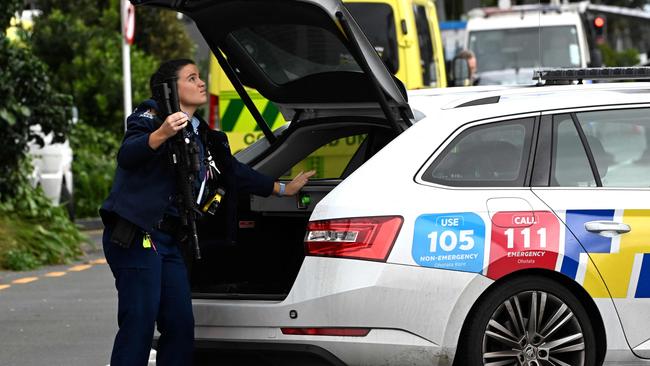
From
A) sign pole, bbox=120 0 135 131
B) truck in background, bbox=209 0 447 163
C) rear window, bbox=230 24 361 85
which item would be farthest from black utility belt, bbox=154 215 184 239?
sign pole, bbox=120 0 135 131

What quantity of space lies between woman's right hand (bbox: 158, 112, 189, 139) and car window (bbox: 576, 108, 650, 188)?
171 centimetres

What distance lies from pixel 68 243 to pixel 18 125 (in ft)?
4.62

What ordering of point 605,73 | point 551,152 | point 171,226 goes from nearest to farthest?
point 551,152 < point 171,226 < point 605,73

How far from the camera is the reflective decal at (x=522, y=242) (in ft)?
22.5

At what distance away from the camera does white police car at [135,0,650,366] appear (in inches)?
268

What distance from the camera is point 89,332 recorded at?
10844 mm

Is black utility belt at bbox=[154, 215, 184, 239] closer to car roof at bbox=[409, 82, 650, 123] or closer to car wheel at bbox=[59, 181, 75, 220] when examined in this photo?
car roof at bbox=[409, 82, 650, 123]

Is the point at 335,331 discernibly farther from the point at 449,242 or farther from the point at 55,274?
the point at 55,274

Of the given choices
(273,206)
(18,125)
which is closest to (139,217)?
(273,206)

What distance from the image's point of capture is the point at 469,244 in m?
6.83

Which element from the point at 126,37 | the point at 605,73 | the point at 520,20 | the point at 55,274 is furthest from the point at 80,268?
the point at 520,20

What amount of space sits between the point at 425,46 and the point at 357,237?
10.9 metres

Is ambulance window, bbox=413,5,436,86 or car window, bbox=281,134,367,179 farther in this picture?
ambulance window, bbox=413,5,436,86

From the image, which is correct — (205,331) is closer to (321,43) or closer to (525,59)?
(321,43)
